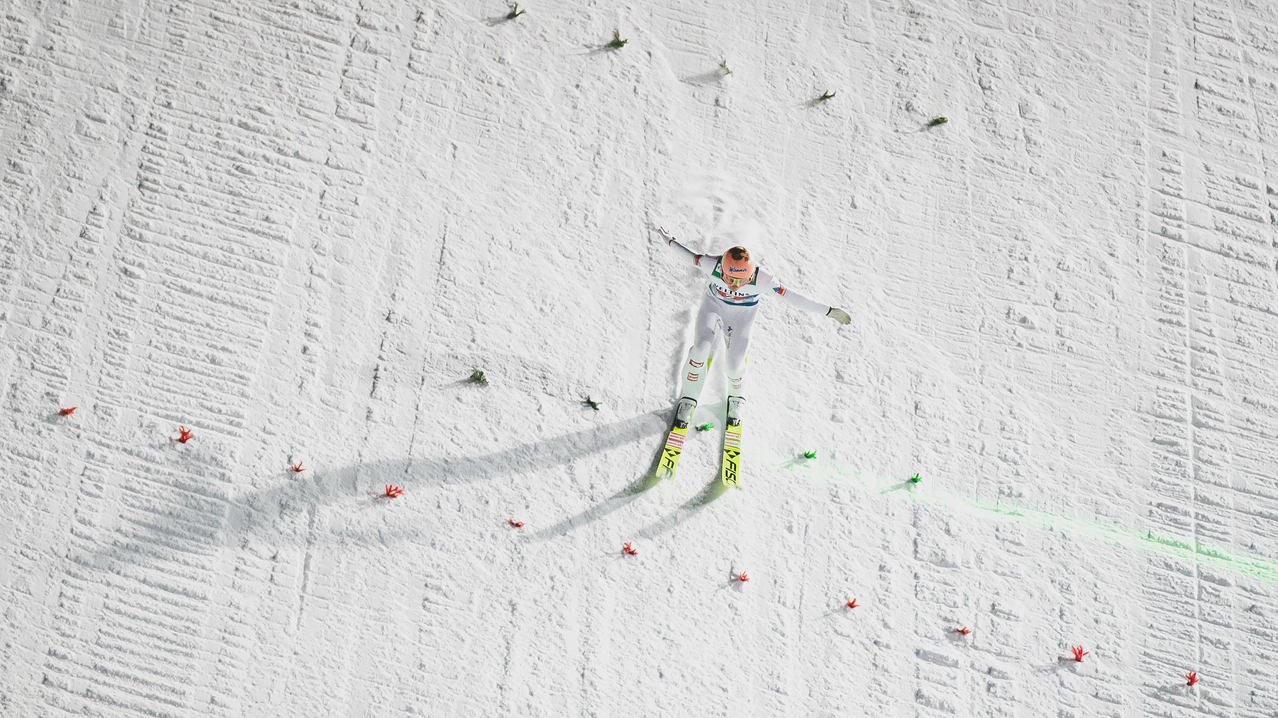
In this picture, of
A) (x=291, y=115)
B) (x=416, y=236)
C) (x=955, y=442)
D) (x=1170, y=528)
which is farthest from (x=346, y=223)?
(x=1170, y=528)

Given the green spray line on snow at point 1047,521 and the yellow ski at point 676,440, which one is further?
the green spray line on snow at point 1047,521

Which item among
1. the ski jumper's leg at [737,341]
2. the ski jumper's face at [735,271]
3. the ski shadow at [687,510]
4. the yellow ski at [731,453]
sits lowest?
the ski shadow at [687,510]

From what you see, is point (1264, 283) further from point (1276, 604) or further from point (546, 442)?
point (546, 442)

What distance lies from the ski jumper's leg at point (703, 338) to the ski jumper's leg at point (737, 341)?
9cm

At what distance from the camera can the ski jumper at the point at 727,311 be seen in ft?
22.8

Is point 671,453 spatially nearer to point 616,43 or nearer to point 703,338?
point 703,338

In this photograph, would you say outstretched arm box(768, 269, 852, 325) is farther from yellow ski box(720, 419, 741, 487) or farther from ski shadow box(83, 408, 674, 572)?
ski shadow box(83, 408, 674, 572)

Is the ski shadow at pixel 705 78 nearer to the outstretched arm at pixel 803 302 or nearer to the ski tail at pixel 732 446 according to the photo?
the outstretched arm at pixel 803 302

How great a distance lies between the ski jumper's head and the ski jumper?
0.07 m

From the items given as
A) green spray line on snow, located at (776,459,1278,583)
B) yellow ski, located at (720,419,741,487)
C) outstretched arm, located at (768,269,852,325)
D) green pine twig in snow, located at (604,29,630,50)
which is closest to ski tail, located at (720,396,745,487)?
yellow ski, located at (720,419,741,487)

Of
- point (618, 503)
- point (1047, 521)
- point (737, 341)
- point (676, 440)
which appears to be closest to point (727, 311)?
point (737, 341)

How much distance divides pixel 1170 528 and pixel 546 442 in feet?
14.7

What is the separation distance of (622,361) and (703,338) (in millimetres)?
849

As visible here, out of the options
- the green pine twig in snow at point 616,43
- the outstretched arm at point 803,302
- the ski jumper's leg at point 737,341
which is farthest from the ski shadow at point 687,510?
the green pine twig in snow at point 616,43
